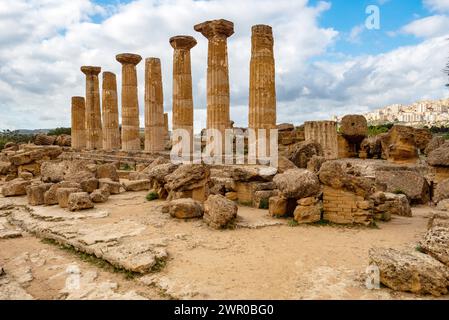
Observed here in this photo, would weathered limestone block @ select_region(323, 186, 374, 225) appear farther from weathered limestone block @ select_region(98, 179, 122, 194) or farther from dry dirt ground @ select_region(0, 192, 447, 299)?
weathered limestone block @ select_region(98, 179, 122, 194)

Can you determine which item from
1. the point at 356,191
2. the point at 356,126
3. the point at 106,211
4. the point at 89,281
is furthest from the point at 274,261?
the point at 356,126

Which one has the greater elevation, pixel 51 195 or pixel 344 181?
pixel 344 181

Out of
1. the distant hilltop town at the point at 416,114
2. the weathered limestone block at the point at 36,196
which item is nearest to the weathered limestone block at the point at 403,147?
the weathered limestone block at the point at 36,196

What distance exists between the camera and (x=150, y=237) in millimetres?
8023

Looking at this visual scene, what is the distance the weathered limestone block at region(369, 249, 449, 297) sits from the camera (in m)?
4.96

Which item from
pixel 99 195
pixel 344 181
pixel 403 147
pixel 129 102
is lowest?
pixel 99 195

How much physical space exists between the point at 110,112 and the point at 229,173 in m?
15.0

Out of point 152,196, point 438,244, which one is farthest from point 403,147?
point 438,244

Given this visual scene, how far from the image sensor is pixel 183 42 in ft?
59.6

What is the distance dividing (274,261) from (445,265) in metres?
2.59

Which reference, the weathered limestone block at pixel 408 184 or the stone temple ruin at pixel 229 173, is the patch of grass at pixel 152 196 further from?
the weathered limestone block at pixel 408 184

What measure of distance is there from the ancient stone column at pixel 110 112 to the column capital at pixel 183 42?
8313 mm

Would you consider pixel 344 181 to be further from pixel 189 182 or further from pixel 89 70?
pixel 89 70

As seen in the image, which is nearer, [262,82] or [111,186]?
[111,186]
